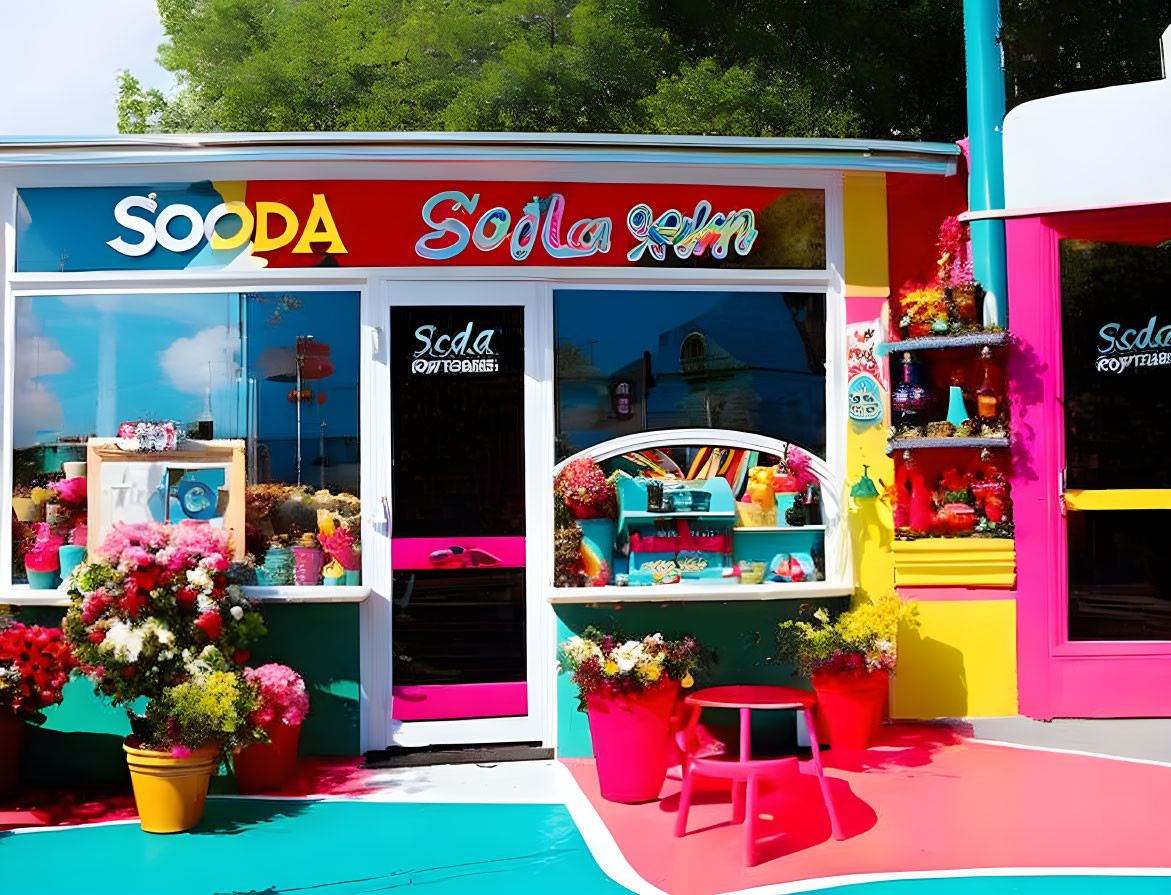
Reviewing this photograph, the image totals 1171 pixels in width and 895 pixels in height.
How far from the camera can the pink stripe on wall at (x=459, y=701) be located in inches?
259

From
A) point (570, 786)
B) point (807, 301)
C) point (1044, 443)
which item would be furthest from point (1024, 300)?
point (570, 786)

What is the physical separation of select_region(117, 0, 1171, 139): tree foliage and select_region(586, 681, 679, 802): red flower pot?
12.3 m

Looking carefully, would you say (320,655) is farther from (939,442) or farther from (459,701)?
(939,442)

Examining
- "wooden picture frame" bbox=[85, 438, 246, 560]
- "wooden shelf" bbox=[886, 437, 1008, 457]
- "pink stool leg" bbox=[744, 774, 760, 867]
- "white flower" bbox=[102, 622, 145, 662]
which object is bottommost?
"pink stool leg" bbox=[744, 774, 760, 867]

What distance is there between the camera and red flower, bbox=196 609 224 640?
Result: 562 cm

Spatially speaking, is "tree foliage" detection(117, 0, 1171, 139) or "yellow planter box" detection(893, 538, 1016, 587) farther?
"tree foliage" detection(117, 0, 1171, 139)

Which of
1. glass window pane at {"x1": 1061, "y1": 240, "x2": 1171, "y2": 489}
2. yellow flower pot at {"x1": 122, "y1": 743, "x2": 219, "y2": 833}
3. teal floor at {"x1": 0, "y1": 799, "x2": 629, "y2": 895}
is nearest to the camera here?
teal floor at {"x1": 0, "y1": 799, "x2": 629, "y2": 895}

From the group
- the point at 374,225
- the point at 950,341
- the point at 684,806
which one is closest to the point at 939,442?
the point at 950,341

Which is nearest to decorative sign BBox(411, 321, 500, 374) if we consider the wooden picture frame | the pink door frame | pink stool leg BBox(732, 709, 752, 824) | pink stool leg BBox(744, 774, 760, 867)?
the wooden picture frame

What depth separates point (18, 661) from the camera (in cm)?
570

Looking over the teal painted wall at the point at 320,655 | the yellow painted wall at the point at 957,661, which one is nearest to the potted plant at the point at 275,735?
the teal painted wall at the point at 320,655

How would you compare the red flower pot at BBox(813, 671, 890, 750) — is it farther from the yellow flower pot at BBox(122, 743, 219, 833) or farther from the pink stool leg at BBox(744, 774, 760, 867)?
the yellow flower pot at BBox(122, 743, 219, 833)

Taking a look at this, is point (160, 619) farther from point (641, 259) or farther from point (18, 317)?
point (641, 259)

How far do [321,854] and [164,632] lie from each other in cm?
143
